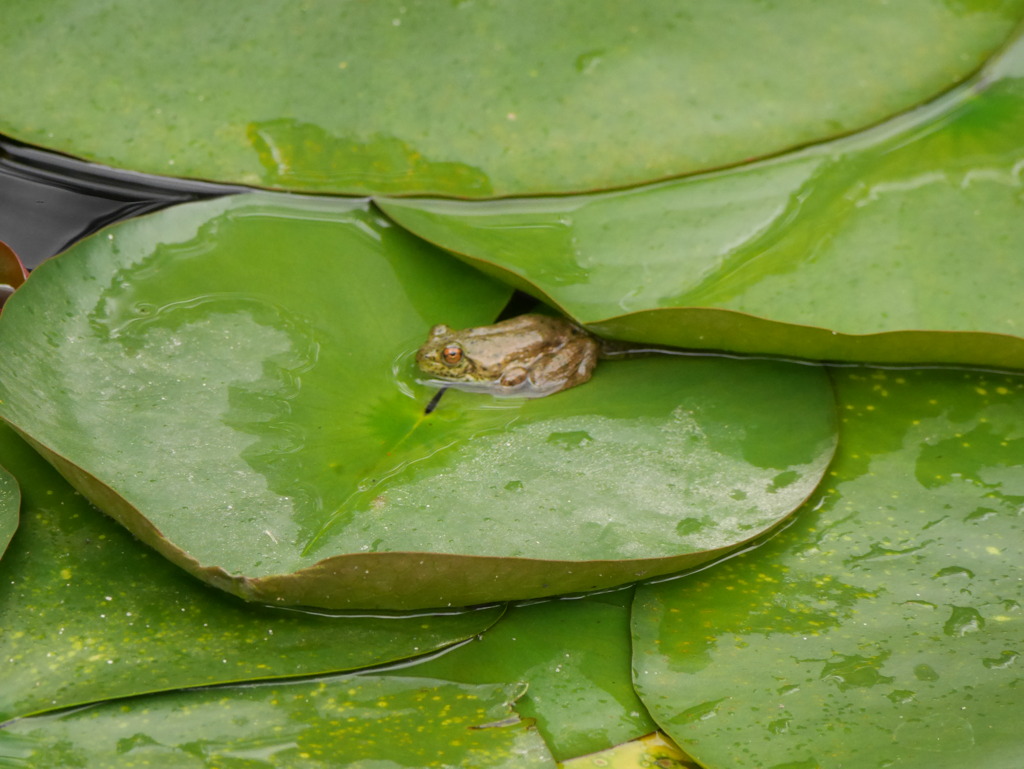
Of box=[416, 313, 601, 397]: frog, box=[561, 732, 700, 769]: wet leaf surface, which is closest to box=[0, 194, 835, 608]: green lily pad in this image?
box=[416, 313, 601, 397]: frog

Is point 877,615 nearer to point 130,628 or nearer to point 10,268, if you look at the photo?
point 130,628

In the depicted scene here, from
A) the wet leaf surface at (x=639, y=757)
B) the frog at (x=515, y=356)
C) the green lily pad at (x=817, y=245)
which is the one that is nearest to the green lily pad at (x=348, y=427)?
the frog at (x=515, y=356)

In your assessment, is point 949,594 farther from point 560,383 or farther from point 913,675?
point 560,383

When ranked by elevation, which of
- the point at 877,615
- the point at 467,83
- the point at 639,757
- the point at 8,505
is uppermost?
the point at 467,83

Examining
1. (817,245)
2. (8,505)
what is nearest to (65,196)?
(8,505)

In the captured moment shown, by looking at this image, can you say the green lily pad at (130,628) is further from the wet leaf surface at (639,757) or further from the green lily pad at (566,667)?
the wet leaf surface at (639,757)

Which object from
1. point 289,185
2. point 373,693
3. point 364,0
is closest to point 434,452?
point 373,693

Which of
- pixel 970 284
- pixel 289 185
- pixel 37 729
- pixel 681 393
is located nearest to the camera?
pixel 37 729
